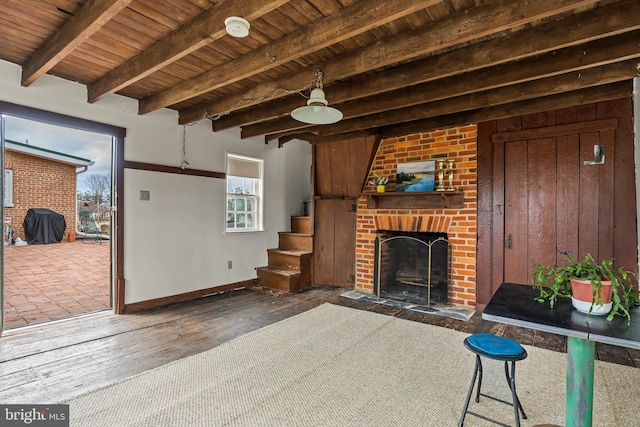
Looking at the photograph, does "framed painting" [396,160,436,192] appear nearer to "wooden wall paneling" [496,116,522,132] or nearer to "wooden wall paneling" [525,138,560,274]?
"wooden wall paneling" [496,116,522,132]

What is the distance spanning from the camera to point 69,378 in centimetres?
228

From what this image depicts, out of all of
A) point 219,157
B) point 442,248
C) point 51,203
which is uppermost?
point 219,157

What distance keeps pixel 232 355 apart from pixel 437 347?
1821 mm

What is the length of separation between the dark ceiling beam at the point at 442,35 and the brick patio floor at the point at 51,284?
3.63 meters

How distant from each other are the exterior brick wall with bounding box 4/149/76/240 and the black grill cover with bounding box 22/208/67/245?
0.31 meters

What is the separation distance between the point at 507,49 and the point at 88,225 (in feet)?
37.4

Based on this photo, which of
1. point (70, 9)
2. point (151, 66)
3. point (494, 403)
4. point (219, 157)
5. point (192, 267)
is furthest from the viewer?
point (219, 157)

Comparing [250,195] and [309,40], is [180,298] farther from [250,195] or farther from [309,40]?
[309,40]

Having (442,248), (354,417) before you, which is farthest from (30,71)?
(442,248)

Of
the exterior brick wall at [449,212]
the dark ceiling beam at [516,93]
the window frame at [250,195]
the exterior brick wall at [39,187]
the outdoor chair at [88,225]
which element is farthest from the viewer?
the outdoor chair at [88,225]

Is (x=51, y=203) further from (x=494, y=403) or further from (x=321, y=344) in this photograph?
(x=494, y=403)

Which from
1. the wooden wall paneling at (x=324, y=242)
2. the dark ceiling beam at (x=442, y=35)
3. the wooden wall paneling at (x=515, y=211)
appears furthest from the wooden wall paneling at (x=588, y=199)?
the wooden wall paneling at (x=324, y=242)

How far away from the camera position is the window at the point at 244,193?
5.15 meters

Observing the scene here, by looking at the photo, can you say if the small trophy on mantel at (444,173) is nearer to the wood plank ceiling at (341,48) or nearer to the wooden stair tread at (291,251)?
the wood plank ceiling at (341,48)
